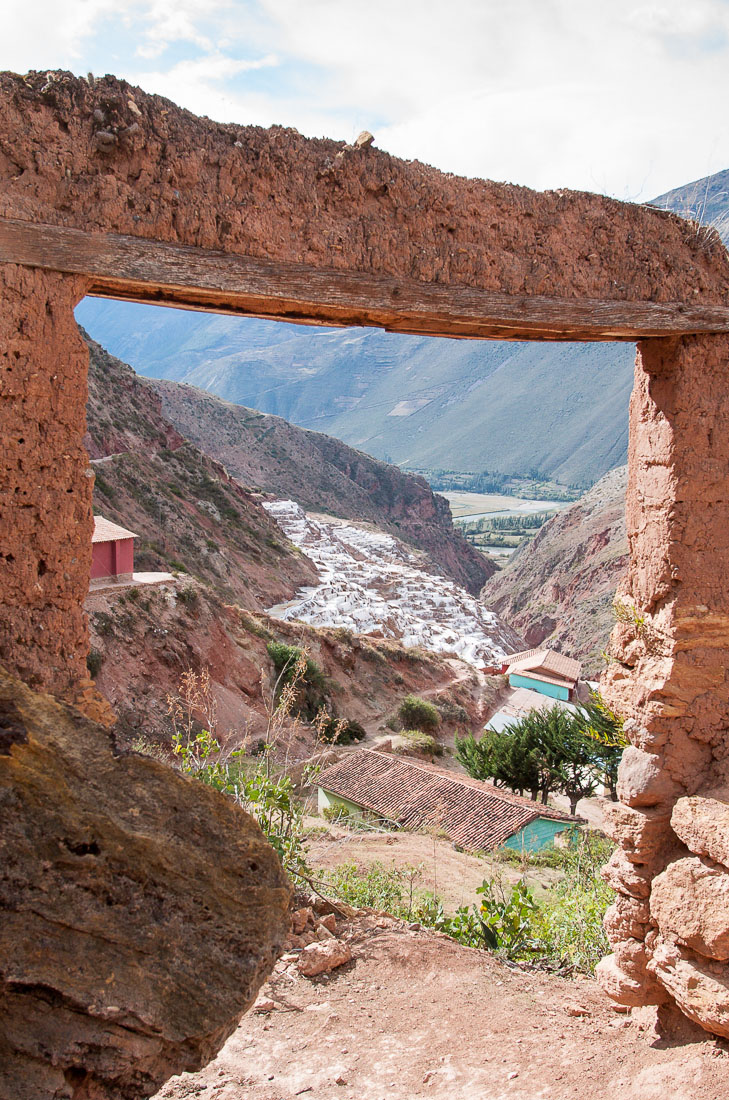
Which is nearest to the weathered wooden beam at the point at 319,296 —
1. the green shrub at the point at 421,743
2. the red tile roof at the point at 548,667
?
the green shrub at the point at 421,743

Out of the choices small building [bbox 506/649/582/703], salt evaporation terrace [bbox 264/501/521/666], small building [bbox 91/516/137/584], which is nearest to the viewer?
small building [bbox 91/516/137/584]

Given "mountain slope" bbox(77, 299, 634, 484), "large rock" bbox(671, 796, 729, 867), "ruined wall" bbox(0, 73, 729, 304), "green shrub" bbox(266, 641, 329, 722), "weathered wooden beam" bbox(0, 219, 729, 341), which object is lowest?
"green shrub" bbox(266, 641, 329, 722)

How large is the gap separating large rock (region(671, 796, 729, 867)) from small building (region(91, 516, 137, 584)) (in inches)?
655

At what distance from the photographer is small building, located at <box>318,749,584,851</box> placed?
49.6ft

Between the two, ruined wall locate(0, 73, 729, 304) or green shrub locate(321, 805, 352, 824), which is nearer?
ruined wall locate(0, 73, 729, 304)

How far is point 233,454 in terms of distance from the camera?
60438 millimetres

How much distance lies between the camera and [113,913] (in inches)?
97.4

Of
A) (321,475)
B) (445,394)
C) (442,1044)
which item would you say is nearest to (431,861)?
(442,1044)

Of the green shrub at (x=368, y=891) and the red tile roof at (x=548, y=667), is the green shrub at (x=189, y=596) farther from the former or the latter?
the red tile roof at (x=548, y=667)

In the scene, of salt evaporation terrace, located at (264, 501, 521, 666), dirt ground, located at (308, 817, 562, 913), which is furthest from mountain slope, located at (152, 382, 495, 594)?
dirt ground, located at (308, 817, 562, 913)

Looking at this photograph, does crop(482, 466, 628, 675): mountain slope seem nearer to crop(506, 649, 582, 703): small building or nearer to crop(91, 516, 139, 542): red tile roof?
crop(506, 649, 582, 703): small building

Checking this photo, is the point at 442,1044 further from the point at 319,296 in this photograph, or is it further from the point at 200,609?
the point at 200,609

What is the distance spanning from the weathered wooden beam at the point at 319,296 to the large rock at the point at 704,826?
2.64 metres

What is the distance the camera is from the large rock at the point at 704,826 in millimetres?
4027
